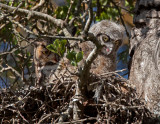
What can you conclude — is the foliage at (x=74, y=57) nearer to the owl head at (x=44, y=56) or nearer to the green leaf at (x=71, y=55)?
the green leaf at (x=71, y=55)

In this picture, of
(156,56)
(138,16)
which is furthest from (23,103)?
(138,16)

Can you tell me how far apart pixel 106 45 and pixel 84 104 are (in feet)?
6.41

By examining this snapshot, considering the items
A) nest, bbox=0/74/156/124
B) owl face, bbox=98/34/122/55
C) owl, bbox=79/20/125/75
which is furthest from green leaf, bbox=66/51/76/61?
owl face, bbox=98/34/122/55

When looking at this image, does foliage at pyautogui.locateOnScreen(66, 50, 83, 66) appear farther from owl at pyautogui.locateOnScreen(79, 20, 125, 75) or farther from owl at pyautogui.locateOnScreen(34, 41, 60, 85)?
owl at pyautogui.locateOnScreen(34, 41, 60, 85)

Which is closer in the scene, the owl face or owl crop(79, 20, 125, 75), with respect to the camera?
owl crop(79, 20, 125, 75)

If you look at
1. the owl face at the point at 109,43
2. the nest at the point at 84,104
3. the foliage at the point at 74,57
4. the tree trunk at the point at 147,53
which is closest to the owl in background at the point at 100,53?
the owl face at the point at 109,43

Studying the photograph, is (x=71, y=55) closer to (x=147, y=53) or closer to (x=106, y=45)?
(x=147, y=53)

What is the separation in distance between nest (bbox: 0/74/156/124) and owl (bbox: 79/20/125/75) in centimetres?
126

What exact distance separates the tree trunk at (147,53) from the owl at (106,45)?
3.39 feet

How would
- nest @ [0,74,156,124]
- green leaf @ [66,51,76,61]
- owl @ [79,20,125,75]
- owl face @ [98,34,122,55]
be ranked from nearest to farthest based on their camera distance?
1. green leaf @ [66,51,76,61]
2. nest @ [0,74,156,124]
3. owl @ [79,20,125,75]
4. owl face @ [98,34,122,55]

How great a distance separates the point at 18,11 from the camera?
3289mm

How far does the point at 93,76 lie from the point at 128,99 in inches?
18.9

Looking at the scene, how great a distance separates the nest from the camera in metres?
2.68

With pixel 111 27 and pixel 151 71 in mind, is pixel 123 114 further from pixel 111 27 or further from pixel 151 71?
pixel 111 27
